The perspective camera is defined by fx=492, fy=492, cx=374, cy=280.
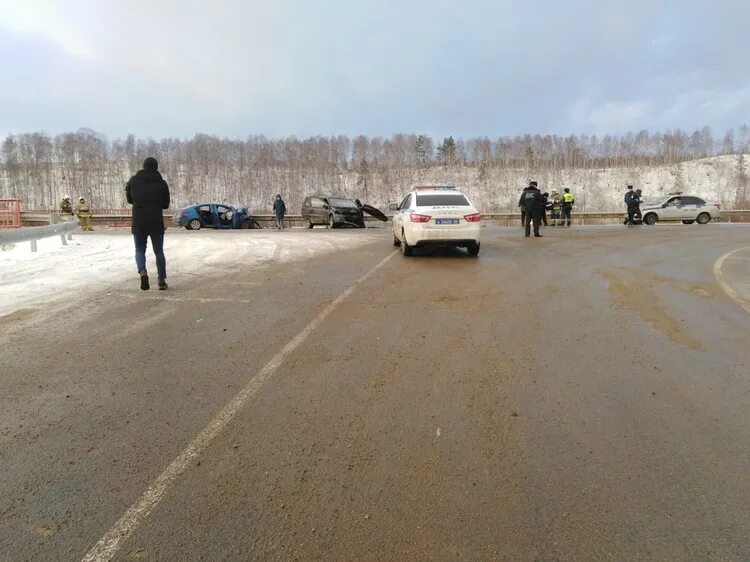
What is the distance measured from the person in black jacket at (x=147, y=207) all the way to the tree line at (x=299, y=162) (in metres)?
104

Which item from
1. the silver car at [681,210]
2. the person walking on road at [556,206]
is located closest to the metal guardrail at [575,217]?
the silver car at [681,210]

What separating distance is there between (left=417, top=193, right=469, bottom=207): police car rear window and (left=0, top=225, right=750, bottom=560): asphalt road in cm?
516

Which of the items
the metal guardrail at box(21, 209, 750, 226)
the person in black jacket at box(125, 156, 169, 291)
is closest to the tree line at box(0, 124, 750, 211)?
the metal guardrail at box(21, 209, 750, 226)

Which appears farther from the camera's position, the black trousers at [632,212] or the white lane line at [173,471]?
the black trousers at [632,212]

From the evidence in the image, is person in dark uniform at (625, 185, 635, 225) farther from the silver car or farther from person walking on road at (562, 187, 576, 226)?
the silver car

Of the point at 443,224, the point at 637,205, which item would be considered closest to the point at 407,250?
the point at 443,224

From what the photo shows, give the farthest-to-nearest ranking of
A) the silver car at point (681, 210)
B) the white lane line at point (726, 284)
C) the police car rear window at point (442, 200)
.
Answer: the silver car at point (681, 210)
the police car rear window at point (442, 200)
the white lane line at point (726, 284)

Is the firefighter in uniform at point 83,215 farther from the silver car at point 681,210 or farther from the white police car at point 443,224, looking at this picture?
the silver car at point 681,210

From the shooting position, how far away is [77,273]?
9164 millimetres

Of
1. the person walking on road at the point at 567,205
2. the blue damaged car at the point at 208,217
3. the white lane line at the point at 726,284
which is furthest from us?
the blue damaged car at the point at 208,217

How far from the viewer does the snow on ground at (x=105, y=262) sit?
7.73 metres

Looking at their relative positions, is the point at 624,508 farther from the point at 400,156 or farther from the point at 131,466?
the point at 400,156

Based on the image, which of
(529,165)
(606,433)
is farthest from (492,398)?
(529,165)

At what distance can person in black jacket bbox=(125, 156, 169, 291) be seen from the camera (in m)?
7.56
